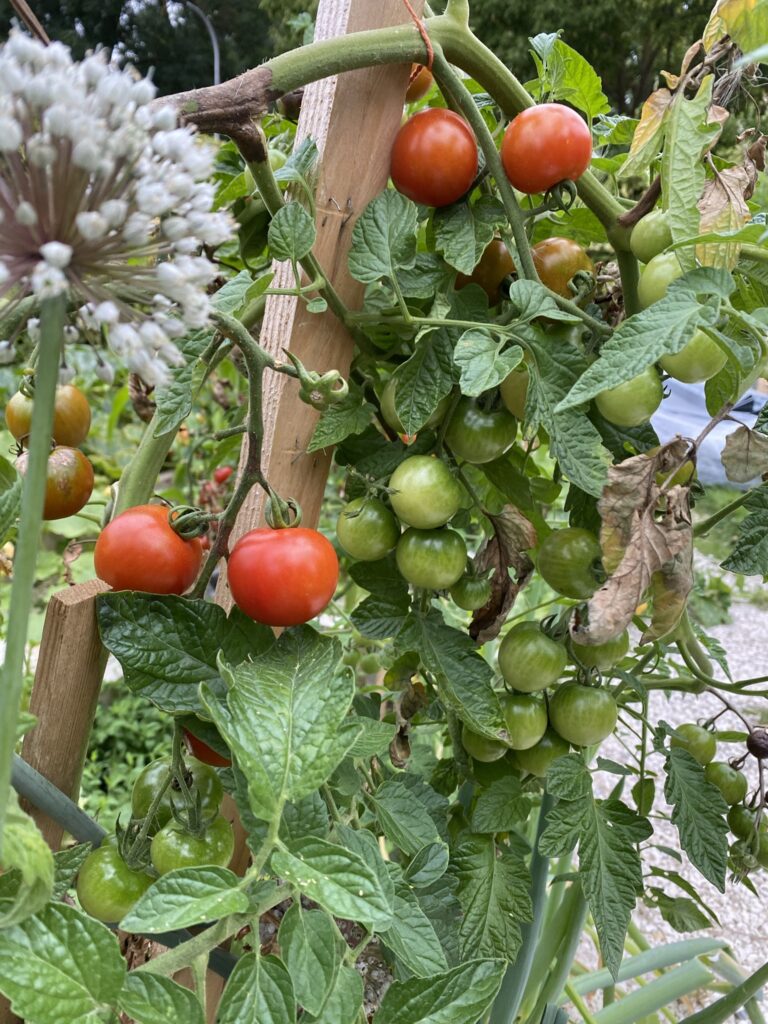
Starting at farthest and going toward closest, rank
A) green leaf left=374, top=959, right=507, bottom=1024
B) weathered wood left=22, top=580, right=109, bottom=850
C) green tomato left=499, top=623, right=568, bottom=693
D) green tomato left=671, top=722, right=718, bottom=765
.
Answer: green tomato left=671, top=722, right=718, bottom=765, green tomato left=499, top=623, right=568, bottom=693, weathered wood left=22, top=580, right=109, bottom=850, green leaf left=374, top=959, right=507, bottom=1024

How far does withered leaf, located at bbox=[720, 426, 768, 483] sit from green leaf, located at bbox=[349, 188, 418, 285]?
252 mm

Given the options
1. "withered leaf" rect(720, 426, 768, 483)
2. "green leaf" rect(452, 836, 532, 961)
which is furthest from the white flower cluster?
"green leaf" rect(452, 836, 532, 961)

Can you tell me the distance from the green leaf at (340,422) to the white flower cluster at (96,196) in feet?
0.78

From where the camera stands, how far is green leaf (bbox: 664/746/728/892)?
58 centimetres

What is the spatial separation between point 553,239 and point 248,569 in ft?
1.18

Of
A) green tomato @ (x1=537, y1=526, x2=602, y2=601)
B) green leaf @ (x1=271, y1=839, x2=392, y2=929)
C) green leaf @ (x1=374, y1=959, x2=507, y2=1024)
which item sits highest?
green tomato @ (x1=537, y1=526, x2=602, y2=601)

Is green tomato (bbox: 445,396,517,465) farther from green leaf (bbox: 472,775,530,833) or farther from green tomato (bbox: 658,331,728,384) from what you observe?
green leaf (bbox: 472,775,530,833)

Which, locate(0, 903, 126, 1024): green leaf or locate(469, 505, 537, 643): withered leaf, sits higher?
locate(469, 505, 537, 643): withered leaf

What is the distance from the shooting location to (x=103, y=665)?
49 centimetres

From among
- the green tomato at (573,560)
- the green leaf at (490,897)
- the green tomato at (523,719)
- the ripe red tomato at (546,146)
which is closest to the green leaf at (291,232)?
the ripe red tomato at (546,146)

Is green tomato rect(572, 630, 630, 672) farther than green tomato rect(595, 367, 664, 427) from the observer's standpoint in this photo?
Yes

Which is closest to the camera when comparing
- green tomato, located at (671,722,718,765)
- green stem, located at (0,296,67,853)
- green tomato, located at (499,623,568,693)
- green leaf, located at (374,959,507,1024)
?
green stem, located at (0,296,67,853)

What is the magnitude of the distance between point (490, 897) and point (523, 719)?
14cm

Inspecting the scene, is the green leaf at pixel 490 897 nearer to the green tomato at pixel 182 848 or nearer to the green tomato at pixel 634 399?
the green tomato at pixel 182 848
